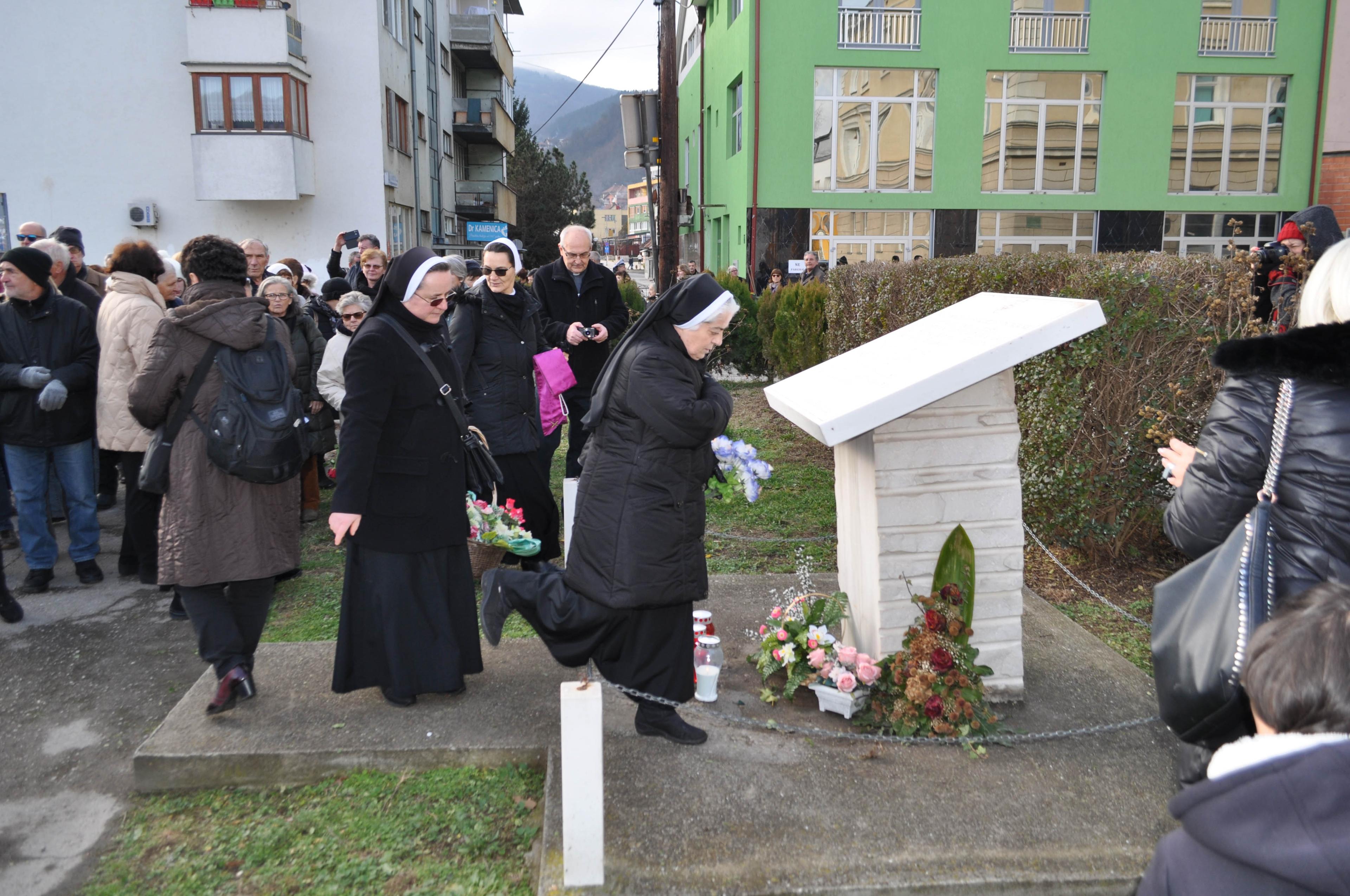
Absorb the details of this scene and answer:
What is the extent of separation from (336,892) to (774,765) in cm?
147

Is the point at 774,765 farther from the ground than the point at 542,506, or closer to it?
closer to it

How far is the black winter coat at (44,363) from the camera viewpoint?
5.76 meters

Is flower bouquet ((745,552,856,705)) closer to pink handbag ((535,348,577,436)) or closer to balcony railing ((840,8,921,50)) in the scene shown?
pink handbag ((535,348,577,436))

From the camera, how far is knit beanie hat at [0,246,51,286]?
5621 mm

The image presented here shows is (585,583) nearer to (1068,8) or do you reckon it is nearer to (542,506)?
(542,506)

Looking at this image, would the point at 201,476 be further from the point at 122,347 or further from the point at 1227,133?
the point at 1227,133

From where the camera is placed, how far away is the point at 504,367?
5.77 m

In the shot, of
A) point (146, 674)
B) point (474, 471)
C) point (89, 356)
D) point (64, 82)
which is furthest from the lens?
point (64, 82)

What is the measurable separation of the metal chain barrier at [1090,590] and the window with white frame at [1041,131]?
20777 millimetres

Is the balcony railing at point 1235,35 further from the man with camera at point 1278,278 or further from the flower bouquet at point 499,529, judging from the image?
the flower bouquet at point 499,529

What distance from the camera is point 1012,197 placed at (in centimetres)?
2512

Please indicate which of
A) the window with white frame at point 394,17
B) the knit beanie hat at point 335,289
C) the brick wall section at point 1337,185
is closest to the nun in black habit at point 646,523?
the knit beanie hat at point 335,289

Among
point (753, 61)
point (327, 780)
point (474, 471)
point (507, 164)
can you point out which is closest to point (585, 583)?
point (474, 471)

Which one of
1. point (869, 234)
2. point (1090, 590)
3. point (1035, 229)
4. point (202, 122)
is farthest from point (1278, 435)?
point (202, 122)
